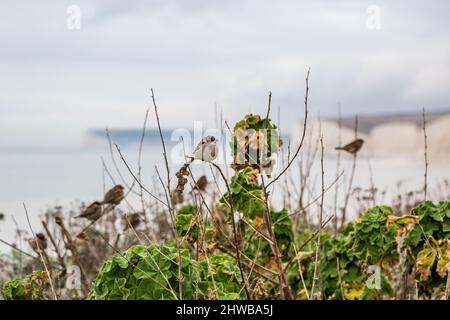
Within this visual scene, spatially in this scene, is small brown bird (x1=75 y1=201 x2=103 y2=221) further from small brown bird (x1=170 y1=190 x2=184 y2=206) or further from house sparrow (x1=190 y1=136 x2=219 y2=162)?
house sparrow (x1=190 y1=136 x2=219 y2=162)

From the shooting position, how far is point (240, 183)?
261cm

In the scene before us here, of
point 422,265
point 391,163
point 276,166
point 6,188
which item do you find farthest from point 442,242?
point 391,163

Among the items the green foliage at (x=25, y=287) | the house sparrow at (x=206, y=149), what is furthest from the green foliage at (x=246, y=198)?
the green foliage at (x=25, y=287)

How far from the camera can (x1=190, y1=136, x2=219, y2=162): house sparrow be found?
2104mm

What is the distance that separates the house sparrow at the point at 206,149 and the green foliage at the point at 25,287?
0.86m

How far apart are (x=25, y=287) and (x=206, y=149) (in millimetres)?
954

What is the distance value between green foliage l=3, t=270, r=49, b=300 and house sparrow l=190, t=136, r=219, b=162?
859 mm

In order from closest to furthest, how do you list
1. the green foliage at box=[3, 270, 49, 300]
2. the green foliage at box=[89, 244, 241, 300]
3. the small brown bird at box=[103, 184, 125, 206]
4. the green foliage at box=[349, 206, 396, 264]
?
the green foliage at box=[89, 244, 241, 300], the green foliage at box=[3, 270, 49, 300], the green foliage at box=[349, 206, 396, 264], the small brown bird at box=[103, 184, 125, 206]

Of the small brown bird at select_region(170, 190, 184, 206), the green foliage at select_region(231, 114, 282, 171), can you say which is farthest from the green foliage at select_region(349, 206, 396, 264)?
the small brown bird at select_region(170, 190, 184, 206)

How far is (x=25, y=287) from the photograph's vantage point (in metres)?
2.58

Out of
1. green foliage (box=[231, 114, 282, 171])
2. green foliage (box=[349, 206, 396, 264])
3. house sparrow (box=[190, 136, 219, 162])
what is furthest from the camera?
green foliage (box=[349, 206, 396, 264])

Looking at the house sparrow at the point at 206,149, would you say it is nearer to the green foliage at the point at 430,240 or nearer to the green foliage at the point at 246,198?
the green foliage at the point at 246,198

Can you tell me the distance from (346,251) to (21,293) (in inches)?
51.5
